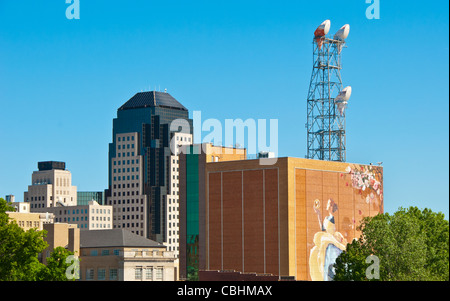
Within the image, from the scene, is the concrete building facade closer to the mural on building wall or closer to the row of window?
the mural on building wall

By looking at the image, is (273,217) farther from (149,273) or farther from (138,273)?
(138,273)

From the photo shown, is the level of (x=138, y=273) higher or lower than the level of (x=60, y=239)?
lower

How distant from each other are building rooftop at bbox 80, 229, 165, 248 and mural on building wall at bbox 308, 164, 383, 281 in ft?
127

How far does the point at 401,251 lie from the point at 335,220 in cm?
4954

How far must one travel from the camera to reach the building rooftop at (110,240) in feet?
624

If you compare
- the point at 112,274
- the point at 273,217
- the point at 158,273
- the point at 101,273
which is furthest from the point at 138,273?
the point at 273,217

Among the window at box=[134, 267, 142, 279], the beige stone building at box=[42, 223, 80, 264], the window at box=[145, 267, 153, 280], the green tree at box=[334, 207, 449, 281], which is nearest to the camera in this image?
the green tree at box=[334, 207, 449, 281]

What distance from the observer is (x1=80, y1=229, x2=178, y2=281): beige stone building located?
602ft

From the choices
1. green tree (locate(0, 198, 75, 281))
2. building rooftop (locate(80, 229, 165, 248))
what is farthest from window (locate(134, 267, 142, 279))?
green tree (locate(0, 198, 75, 281))

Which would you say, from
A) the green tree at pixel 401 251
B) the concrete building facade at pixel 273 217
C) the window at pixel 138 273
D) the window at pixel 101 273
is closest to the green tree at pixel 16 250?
the green tree at pixel 401 251

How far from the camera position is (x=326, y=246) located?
180375mm

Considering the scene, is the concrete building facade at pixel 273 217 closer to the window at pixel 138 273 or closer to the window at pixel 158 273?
the window at pixel 158 273
